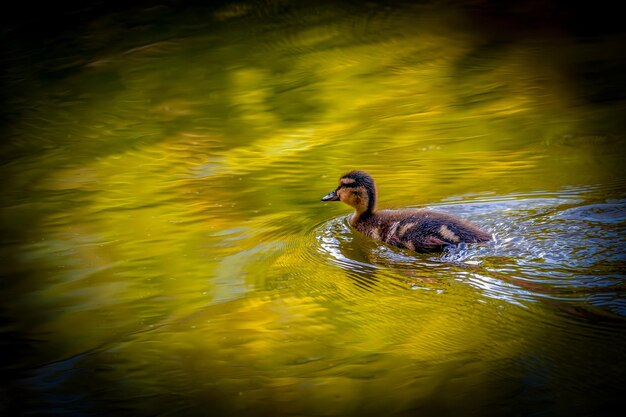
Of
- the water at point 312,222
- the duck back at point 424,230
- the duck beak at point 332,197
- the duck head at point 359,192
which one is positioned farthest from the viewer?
the duck beak at point 332,197

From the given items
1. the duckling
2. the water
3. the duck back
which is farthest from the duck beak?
the duck back

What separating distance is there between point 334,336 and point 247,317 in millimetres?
422

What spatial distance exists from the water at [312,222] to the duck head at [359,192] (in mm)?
140

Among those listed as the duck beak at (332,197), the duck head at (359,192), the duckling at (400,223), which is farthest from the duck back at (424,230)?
the duck beak at (332,197)

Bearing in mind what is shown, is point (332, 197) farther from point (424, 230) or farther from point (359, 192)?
point (424, 230)

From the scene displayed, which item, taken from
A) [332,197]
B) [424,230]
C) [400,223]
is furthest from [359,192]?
[424,230]

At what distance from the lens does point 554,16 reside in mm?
8484

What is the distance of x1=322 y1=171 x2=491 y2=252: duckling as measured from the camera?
3.88 m

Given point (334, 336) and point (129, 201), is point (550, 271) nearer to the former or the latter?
point (334, 336)

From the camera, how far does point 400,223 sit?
13.5 feet

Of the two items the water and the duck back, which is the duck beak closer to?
the water

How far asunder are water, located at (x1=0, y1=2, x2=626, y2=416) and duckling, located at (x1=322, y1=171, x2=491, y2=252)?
0.06 m

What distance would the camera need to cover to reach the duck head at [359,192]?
14.7 ft

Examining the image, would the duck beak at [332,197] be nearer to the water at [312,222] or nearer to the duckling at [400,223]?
the duckling at [400,223]
